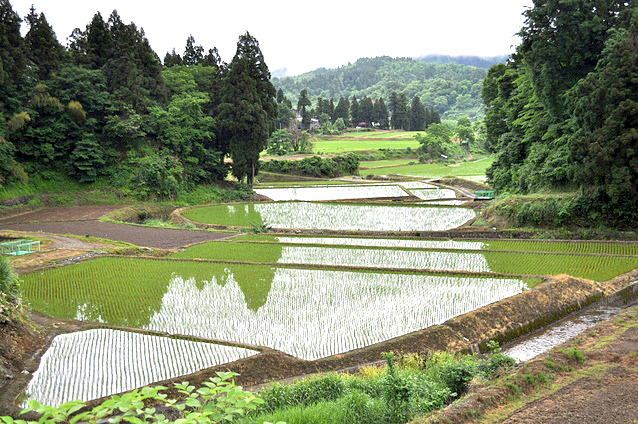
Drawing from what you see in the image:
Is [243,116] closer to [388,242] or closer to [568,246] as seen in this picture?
[388,242]

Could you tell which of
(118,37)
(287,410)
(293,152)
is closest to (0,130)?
(118,37)

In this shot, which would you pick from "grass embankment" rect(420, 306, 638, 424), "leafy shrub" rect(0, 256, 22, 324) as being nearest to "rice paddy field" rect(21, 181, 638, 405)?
"leafy shrub" rect(0, 256, 22, 324)

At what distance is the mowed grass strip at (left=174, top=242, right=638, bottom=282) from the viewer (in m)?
14.6

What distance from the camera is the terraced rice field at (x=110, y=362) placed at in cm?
785

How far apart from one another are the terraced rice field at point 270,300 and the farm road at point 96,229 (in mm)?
4930

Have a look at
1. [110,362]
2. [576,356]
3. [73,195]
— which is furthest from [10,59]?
[576,356]

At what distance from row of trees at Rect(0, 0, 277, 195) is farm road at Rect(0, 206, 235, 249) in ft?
12.9

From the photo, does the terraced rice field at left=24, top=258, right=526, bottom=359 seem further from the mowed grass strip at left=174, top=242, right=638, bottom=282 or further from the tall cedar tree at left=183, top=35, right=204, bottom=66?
the tall cedar tree at left=183, top=35, right=204, bottom=66

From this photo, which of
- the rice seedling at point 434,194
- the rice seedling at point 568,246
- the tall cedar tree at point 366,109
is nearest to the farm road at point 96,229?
the rice seedling at point 568,246

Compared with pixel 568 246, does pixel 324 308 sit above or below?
below

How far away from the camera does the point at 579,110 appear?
20062 mm

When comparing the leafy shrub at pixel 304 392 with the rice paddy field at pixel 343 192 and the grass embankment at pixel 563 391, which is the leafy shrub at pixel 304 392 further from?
the rice paddy field at pixel 343 192

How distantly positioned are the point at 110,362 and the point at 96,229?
15981 millimetres

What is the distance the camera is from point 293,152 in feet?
213
